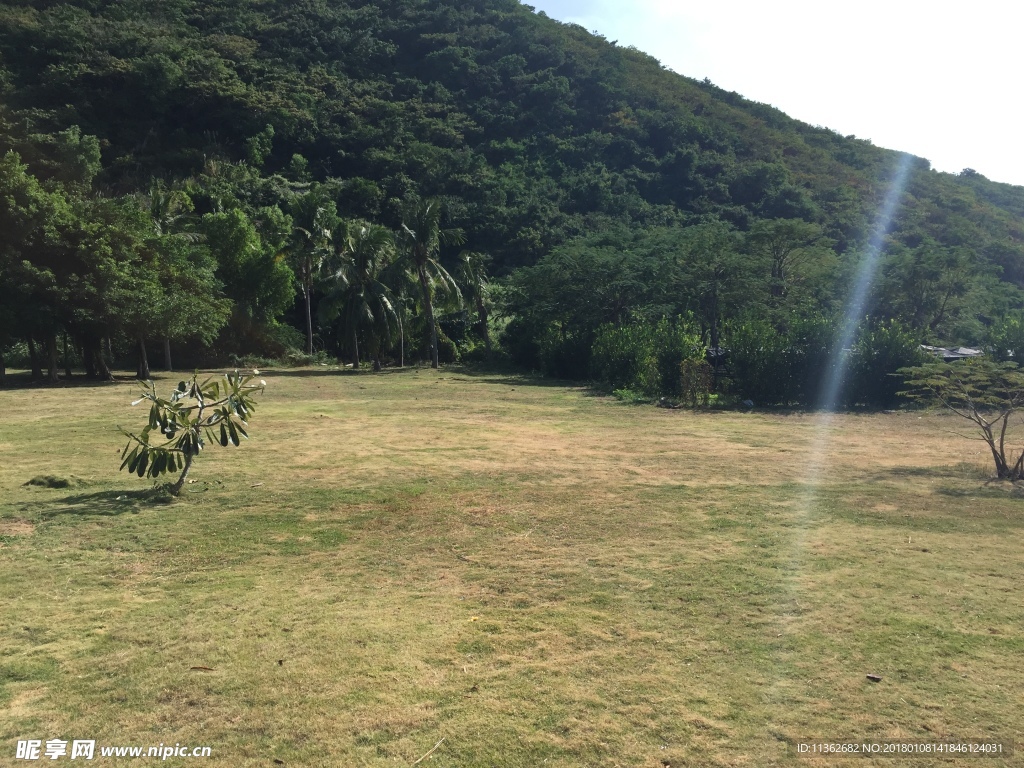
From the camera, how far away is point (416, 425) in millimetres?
15961

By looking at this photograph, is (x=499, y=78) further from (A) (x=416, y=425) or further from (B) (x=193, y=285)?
(A) (x=416, y=425)

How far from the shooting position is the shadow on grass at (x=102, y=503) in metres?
8.00

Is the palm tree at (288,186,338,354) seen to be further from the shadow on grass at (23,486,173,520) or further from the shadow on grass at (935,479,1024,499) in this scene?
the shadow on grass at (935,479,1024,499)

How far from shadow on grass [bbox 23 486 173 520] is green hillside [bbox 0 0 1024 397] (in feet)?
98.4

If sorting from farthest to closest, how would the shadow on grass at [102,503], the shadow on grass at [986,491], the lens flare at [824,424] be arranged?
the shadow on grass at [986,491] → the shadow on grass at [102,503] → the lens flare at [824,424]

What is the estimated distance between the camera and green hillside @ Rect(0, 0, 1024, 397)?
5144 cm

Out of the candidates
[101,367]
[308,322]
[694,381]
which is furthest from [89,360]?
[694,381]

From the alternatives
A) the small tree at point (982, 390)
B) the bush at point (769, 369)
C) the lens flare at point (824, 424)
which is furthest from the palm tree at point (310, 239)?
the small tree at point (982, 390)

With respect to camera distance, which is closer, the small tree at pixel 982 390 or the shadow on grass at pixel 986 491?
the shadow on grass at pixel 986 491

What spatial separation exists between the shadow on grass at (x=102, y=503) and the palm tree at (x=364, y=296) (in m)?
25.1

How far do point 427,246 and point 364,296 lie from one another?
367 centimetres

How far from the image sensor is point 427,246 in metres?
34.5

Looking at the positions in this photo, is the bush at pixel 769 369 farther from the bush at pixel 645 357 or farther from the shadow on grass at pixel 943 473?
the shadow on grass at pixel 943 473

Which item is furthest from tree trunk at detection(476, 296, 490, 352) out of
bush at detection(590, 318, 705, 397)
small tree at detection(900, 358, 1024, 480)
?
small tree at detection(900, 358, 1024, 480)
